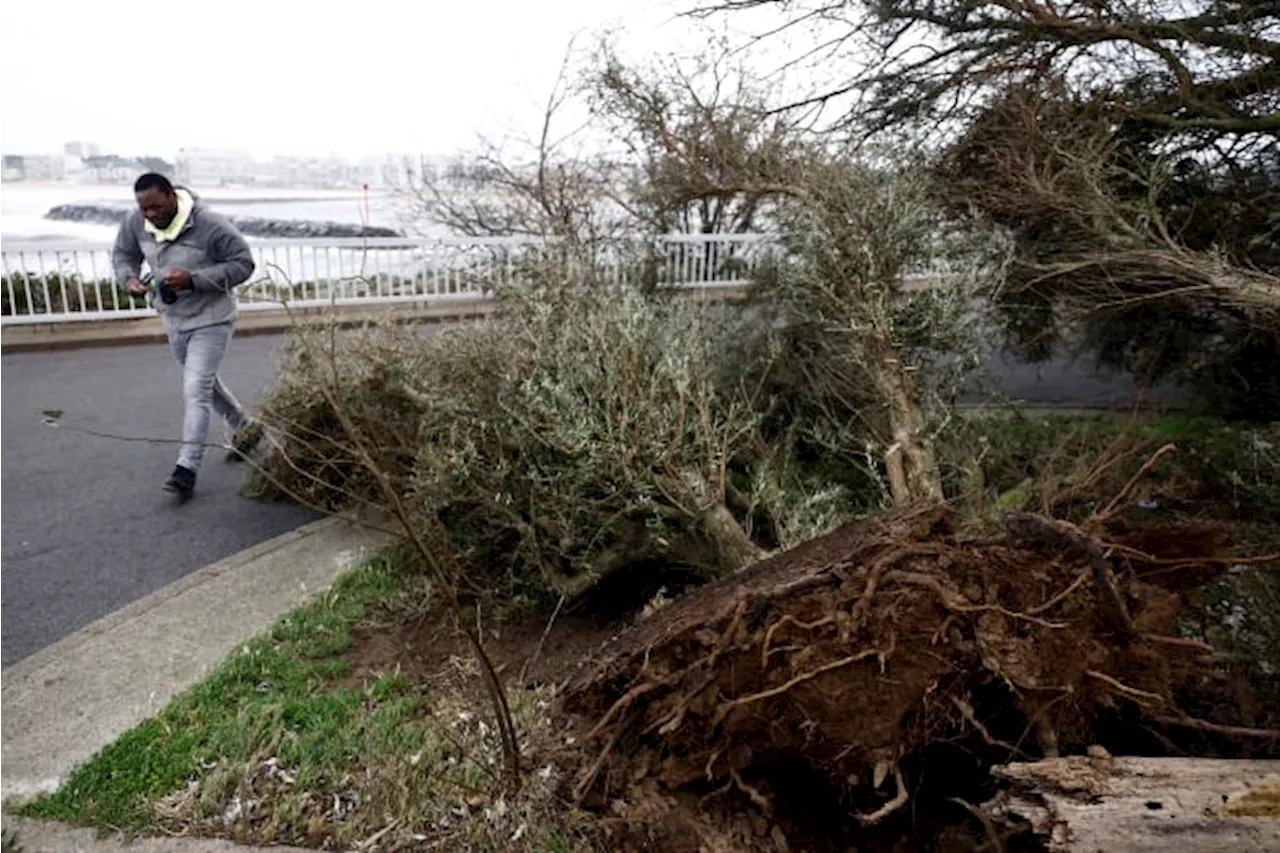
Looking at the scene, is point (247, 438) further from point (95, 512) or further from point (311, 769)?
point (311, 769)

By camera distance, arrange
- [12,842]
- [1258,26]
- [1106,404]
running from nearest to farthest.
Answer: [12,842] < [1258,26] < [1106,404]

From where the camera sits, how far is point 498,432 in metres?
4.41

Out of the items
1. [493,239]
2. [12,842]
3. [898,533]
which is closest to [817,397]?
[898,533]

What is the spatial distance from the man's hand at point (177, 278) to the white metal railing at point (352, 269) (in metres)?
2.91

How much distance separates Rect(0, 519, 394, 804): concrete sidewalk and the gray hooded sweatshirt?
166 cm

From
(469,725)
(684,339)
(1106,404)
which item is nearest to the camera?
(469,725)

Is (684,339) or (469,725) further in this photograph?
(684,339)

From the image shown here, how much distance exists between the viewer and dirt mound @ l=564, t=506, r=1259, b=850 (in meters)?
2.49

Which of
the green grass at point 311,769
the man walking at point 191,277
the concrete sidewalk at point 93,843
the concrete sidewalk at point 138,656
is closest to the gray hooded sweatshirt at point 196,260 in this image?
the man walking at point 191,277

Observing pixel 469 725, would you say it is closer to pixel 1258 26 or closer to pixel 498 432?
pixel 498 432

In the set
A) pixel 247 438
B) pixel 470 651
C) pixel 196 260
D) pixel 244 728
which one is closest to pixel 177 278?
pixel 196 260

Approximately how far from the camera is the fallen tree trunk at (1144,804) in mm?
2137

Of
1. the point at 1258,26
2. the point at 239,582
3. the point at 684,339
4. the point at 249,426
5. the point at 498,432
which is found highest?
the point at 1258,26

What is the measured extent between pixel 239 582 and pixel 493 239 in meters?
7.72
